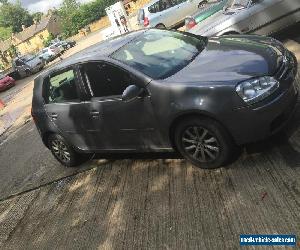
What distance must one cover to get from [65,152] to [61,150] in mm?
111

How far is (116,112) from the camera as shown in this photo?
20.0 ft

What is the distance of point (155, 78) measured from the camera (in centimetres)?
562

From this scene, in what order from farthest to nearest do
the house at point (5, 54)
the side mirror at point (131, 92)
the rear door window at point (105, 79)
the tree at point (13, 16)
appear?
the tree at point (13, 16), the house at point (5, 54), the rear door window at point (105, 79), the side mirror at point (131, 92)

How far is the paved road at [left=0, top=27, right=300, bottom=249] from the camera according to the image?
4598 mm

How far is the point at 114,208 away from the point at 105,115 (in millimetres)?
1317

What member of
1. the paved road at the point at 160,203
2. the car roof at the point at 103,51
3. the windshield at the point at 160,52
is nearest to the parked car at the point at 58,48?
the paved road at the point at 160,203

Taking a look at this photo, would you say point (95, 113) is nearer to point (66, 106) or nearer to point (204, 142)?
point (66, 106)

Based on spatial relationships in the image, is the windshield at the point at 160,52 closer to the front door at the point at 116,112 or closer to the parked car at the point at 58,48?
the front door at the point at 116,112

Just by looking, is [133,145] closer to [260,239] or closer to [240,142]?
[240,142]

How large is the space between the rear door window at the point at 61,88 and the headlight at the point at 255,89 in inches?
105

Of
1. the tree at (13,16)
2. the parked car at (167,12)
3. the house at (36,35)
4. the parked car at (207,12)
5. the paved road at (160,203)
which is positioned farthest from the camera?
the tree at (13,16)

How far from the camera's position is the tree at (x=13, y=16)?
12617cm

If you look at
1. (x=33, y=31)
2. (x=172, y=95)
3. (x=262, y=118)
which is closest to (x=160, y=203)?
(x=172, y=95)

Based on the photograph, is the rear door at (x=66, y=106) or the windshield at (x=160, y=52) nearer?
the windshield at (x=160, y=52)
